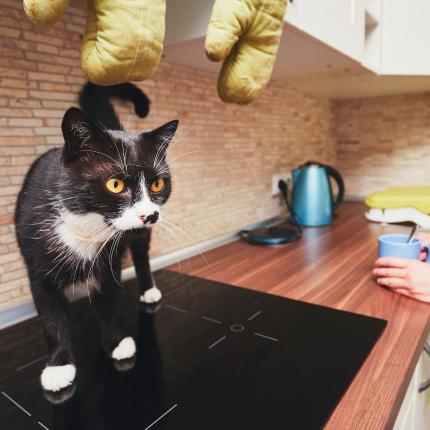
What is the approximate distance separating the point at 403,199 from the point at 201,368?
1.27 metres

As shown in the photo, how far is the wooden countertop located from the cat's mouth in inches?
14.2

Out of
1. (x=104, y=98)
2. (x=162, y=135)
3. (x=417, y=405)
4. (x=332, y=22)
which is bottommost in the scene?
(x=417, y=405)

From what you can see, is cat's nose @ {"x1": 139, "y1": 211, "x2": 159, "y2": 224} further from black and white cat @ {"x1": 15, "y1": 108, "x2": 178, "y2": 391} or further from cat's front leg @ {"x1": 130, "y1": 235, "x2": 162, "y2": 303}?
cat's front leg @ {"x1": 130, "y1": 235, "x2": 162, "y2": 303}

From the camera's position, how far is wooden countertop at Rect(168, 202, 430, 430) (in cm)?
49

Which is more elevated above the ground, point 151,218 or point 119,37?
point 119,37

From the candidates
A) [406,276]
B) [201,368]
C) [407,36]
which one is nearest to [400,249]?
[406,276]

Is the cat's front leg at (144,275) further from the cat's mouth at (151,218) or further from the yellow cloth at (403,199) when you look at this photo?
the yellow cloth at (403,199)

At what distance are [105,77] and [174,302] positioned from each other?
0.55m

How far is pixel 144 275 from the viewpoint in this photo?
0.83 meters

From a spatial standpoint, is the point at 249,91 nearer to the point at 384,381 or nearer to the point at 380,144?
Answer: the point at 384,381

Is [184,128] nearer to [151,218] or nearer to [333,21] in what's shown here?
[333,21]

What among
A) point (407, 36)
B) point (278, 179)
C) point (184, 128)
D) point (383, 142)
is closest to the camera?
point (184, 128)

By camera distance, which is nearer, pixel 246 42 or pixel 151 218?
pixel 151 218

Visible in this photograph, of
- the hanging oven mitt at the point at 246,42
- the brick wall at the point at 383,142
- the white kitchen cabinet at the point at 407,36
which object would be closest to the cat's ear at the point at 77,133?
the hanging oven mitt at the point at 246,42
